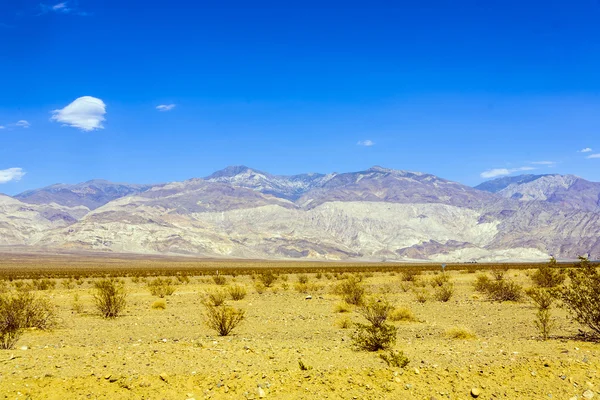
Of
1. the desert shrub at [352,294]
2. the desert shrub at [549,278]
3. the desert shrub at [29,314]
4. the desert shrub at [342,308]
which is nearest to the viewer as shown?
the desert shrub at [29,314]

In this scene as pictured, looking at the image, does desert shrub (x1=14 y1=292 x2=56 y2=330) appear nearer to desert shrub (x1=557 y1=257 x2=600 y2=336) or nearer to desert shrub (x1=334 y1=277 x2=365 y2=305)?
desert shrub (x1=334 y1=277 x2=365 y2=305)

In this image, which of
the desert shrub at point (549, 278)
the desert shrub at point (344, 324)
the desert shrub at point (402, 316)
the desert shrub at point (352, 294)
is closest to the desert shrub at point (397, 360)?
the desert shrub at point (344, 324)

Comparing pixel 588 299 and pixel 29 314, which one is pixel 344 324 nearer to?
pixel 588 299

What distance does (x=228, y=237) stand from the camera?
193375 millimetres

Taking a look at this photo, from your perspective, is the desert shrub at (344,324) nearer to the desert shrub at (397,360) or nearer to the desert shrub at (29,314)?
the desert shrub at (397,360)

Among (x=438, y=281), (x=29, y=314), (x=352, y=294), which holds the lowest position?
(x=438, y=281)

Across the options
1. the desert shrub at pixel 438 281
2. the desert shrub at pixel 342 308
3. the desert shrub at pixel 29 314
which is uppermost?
the desert shrub at pixel 29 314

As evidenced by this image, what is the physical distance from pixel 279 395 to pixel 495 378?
12.9 feet

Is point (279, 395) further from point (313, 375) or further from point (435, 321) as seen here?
point (435, 321)

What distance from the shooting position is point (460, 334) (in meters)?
13.2

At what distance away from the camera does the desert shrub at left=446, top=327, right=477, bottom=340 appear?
42.8 feet

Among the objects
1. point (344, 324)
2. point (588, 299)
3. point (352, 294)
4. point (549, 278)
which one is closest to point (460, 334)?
point (588, 299)

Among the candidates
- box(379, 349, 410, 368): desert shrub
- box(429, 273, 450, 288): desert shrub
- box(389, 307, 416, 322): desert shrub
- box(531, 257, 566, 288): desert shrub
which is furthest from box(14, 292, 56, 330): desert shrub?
box(531, 257, 566, 288): desert shrub

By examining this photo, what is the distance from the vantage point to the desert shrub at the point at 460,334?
1303cm
